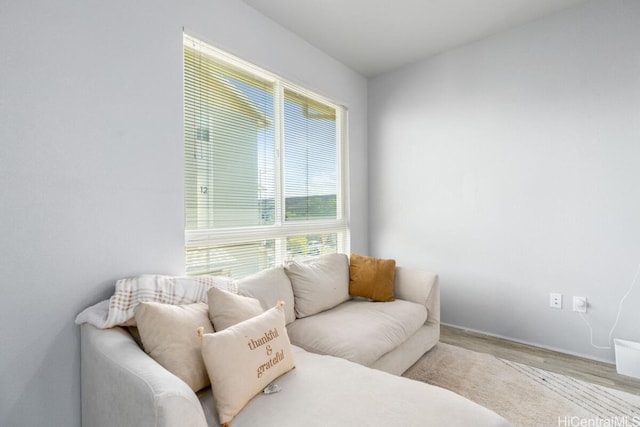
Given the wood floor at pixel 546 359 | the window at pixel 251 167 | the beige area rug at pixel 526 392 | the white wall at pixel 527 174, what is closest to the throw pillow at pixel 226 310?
the window at pixel 251 167

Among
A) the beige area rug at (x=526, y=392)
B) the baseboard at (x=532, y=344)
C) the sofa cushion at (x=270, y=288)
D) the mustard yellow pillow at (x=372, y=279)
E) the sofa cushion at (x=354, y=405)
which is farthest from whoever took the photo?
the mustard yellow pillow at (x=372, y=279)

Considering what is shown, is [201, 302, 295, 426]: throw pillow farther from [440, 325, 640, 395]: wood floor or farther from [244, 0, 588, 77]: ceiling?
[244, 0, 588, 77]: ceiling

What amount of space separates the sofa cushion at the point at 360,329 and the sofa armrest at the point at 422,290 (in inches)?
3.3

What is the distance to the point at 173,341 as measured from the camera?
1.25m

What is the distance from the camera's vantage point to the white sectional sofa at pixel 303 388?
3.22 feet

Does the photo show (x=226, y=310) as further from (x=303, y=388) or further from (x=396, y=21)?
(x=396, y=21)

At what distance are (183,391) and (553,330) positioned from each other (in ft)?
9.62

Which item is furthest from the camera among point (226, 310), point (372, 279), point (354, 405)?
point (372, 279)

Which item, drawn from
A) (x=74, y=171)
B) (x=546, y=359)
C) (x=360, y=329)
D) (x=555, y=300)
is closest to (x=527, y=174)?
(x=555, y=300)

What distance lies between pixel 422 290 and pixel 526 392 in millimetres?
894

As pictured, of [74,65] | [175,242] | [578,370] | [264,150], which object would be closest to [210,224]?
[175,242]

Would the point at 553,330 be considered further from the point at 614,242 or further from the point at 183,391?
the point at 183,391

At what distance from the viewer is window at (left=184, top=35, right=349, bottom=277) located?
211 centimetres

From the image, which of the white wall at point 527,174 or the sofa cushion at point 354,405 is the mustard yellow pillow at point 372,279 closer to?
the white wall at point 527,174
